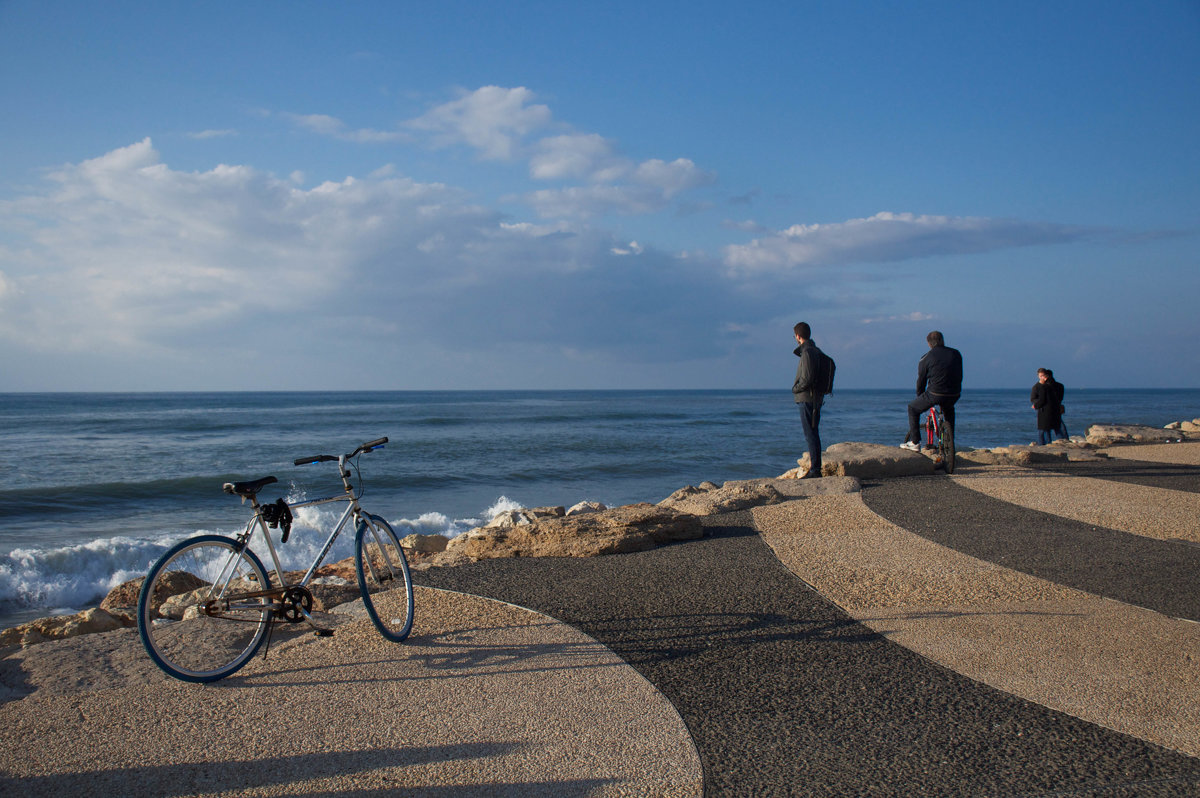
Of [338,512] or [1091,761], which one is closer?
[1091,761]

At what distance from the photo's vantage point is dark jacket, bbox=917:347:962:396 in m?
9.82

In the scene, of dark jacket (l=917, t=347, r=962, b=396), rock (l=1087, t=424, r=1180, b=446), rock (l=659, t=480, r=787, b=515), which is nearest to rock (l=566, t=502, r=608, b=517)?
rock (l=659, t=480, r=787, b=515)

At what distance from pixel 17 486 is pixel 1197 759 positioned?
21310mm

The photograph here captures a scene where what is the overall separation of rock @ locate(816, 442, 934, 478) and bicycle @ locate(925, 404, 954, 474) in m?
0.19

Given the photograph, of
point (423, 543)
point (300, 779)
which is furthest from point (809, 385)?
point (300, 779)

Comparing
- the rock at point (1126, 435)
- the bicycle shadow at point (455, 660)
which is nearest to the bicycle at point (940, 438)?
the rock at point (1126, 435)

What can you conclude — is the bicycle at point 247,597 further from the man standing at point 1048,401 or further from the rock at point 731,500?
the man standing at point 1048,401

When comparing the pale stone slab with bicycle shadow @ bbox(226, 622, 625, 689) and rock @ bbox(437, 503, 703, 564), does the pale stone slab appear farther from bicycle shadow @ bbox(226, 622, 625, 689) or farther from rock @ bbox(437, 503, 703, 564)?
bicycle shadow @ bbox(226, 622, 625, 689)

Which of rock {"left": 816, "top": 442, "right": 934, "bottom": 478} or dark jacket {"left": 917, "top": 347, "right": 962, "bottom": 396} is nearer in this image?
dark jacket {"left": 917, "top": 347, "right": 962, "bottom": 396}

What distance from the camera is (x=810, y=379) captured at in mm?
9500

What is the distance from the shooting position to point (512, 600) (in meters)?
4.66

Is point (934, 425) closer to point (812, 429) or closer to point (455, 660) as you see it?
point (812, 429)

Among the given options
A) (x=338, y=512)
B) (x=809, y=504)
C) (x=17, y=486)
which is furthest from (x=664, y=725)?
(x=17, y=486)

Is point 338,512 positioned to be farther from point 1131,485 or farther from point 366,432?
point 366,432
